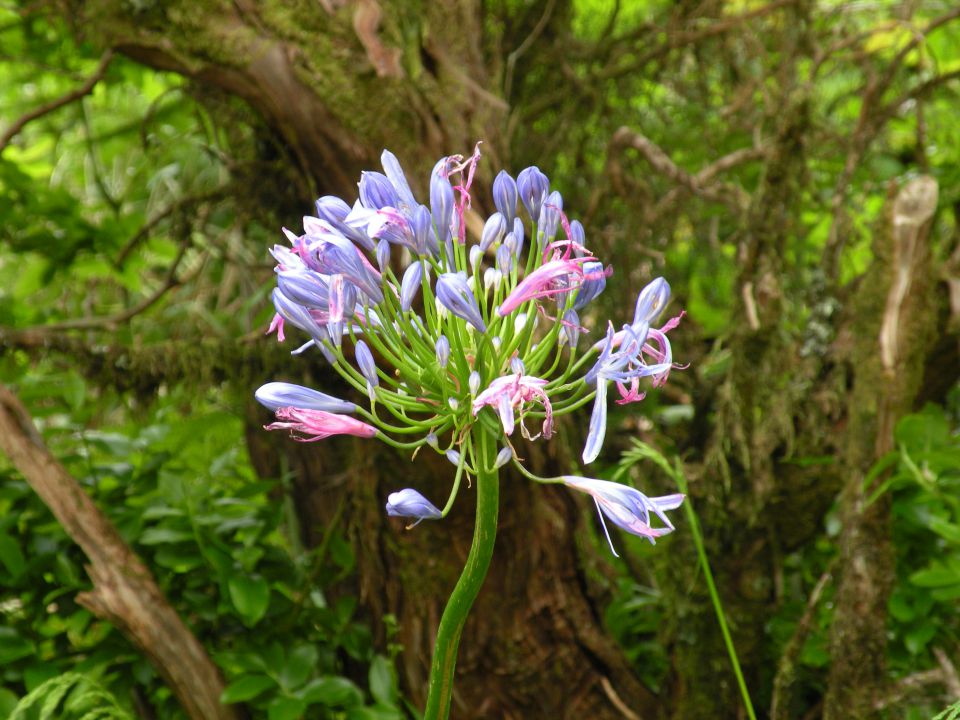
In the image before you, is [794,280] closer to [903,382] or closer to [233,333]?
[903,382]

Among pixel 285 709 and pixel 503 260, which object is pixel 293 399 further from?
pixel 285 709

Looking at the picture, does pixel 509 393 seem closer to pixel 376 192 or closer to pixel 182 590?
pixel 376 192

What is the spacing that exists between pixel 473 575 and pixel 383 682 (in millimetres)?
993

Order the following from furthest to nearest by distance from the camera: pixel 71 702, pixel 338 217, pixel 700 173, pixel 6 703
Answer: pixel 700 173
pixel 6 703
pixel 71 702
pixel 338 217

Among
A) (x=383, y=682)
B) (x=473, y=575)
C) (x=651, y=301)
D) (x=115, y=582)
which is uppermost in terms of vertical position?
(x=651, y=301)

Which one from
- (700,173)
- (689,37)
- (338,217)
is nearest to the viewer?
(338,217)

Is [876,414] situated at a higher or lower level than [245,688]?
higher

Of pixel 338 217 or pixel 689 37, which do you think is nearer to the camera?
pixel 338 217

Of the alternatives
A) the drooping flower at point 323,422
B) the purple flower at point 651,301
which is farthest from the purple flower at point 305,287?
the purple flower at point 651,301

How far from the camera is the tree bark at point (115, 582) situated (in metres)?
1.60

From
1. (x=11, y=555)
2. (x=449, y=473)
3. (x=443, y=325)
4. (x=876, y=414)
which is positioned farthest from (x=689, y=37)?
(x=11, y=555)

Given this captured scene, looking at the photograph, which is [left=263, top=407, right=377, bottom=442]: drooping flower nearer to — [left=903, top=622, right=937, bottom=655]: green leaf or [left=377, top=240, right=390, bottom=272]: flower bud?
[left=377, top=240, right=390, bottom=272]: flower bud

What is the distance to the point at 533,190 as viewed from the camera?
0.94 meters

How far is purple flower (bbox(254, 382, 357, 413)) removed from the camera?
84 cm
